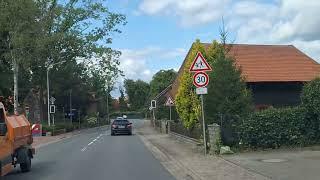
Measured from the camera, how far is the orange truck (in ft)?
44.6

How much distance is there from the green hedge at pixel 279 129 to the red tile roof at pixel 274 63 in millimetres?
16889

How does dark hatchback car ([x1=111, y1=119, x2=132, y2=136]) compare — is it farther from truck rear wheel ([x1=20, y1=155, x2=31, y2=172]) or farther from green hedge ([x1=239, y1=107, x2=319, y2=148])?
truck rear wheel ([x1=20, y1=155, x2=31, y2=172])

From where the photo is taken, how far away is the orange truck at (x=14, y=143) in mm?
13608

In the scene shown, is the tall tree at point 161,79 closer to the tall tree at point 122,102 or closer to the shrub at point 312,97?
the tall tree at point 122,102

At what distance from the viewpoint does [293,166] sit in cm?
1488

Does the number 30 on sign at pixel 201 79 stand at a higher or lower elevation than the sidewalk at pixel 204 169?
higher

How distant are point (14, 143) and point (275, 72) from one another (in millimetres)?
27283

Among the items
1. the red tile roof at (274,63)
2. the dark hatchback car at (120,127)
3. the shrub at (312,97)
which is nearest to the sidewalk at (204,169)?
the shrub at (312,97)

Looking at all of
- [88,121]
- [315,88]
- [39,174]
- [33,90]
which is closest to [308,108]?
[315,88]

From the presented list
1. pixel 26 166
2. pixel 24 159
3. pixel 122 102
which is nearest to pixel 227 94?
pixel 26 166

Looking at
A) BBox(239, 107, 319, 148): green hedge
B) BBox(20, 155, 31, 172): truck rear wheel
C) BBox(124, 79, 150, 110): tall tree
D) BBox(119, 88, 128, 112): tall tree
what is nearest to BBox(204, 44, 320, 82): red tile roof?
BBox(239, 107, 319, 148): green hedge

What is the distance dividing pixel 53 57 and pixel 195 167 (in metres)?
45.5

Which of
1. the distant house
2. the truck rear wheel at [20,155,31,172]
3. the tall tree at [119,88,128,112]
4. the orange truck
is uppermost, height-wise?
the tall tree at [119,88,128,112]

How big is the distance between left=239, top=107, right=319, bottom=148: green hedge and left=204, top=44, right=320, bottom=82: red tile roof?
16.9 metres
